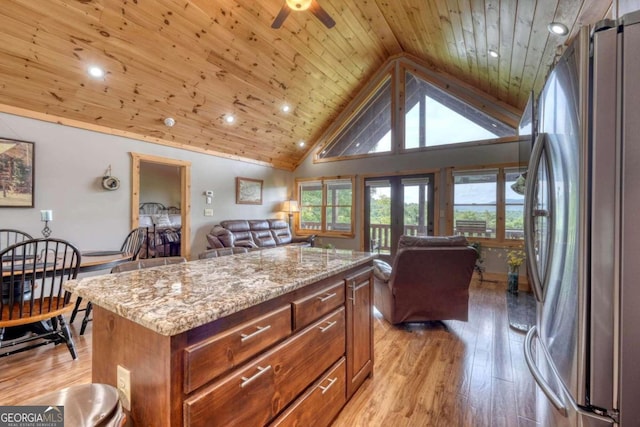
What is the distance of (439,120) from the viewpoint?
566 centimetres

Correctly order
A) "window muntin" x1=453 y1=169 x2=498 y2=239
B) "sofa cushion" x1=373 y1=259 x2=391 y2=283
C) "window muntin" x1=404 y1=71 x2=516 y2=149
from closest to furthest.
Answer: "sofa cushion" x1=373 y1=259 x2=391 y2=283 < "window muntin" x1=453 y1=169 x2=498 y2=239 < "window muntin" x1=404 y1=71 x2=516 y2=149

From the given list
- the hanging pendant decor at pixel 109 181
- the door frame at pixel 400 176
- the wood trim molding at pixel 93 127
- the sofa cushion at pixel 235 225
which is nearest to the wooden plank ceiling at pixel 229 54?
the wood trim molding at pixel 93 127

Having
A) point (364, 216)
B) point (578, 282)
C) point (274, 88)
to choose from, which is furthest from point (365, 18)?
point (578, 282)

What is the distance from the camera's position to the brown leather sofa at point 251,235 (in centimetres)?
514

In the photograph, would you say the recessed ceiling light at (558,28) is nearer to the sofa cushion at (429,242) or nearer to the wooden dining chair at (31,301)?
the sofa cushion at (429,242)

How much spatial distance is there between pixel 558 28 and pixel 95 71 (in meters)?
4.85

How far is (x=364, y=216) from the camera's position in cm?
648

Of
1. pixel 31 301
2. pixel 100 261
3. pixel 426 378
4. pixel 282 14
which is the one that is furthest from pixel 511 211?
pixel 31 301

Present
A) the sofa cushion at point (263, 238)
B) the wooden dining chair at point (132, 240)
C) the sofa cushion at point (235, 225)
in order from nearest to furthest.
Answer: the wooden dining chair at point (132, 240) → the sofa cushion at point (235, 225) → the sofa cushion at point (263, 238)

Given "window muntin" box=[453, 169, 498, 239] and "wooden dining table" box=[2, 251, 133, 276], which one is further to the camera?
"window muntin" box=[453, 169, 498, 239]

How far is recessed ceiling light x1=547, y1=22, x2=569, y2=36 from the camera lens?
99.5 inches

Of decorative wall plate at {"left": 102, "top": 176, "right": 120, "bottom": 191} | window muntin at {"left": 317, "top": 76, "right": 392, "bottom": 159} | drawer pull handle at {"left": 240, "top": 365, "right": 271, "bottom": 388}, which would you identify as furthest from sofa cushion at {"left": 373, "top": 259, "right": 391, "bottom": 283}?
decorative wall plate at {"left": 102, "top": 176, "right": 120, "bottom": 191}

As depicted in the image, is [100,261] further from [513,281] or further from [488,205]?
[488,205]

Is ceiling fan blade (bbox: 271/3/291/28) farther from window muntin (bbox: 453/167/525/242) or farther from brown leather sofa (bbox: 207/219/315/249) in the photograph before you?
window muntin (bbox: 453/167/525/242)
